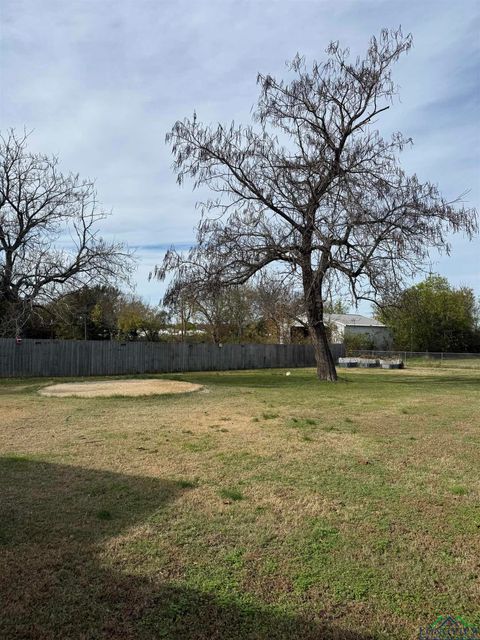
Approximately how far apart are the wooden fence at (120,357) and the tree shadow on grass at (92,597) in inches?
709

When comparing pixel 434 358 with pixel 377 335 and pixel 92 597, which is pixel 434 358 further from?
pixel 92 597

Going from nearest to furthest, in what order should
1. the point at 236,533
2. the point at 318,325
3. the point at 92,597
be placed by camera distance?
the point at 92,597 < the point at 236,533 < the point at 318,325

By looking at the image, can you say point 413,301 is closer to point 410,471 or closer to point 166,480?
point 410,471

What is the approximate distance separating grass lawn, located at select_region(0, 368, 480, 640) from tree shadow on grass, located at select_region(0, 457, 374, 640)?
1 cm

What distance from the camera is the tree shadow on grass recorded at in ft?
8.29

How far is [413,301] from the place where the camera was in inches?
706

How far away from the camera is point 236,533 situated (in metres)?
3.74

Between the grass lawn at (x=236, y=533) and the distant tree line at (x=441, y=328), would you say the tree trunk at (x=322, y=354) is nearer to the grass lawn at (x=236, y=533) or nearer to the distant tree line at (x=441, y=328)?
the grass lawn at (x=236, y=533)

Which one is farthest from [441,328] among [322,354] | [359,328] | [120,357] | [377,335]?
[120,357]

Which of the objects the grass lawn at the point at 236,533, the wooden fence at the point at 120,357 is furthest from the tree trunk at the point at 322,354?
the grass lawn at the point at 236,533

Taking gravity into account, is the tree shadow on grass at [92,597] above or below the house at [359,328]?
below

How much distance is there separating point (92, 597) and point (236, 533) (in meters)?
1.20

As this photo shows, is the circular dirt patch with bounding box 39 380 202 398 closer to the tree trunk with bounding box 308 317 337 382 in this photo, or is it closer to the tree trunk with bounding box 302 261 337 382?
the tree trunk with bounding box 302 261 337 382

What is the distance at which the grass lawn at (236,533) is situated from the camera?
267 cm
